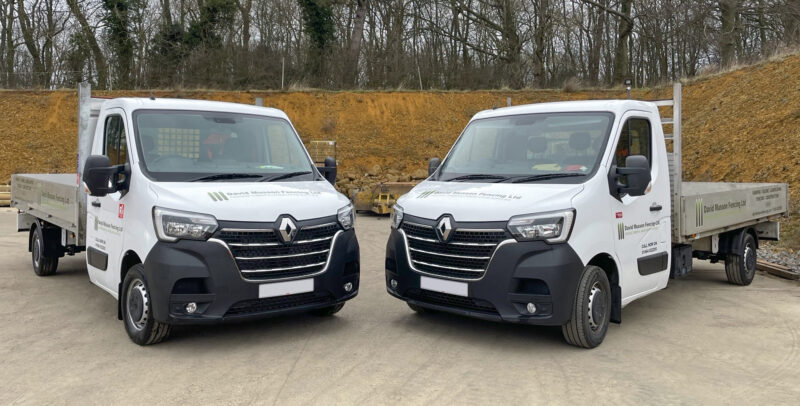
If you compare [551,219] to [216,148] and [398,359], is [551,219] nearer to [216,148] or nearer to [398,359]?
[398,359]

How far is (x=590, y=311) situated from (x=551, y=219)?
40.9 inches

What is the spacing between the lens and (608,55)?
42.5 meters

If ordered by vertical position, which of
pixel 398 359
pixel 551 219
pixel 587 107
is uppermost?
pixel 587 107

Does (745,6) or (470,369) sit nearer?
(470,369)

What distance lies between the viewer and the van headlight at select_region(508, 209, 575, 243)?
5547mm

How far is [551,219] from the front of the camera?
18.2ft

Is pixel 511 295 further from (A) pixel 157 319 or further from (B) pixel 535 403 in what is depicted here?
(A) pixel 157 319

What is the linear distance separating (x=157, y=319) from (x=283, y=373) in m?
1.26

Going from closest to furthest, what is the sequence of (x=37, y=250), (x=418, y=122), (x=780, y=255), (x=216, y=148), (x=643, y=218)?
(x=643, y=218) → (x=216, y=148) → (x=37, y=250) → (x=780, y=255) → (x=418, y=122)

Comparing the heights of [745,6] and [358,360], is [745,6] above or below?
above

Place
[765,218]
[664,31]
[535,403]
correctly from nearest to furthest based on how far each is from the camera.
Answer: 1. [535,403]
2. [765,218]
3. [664,31]

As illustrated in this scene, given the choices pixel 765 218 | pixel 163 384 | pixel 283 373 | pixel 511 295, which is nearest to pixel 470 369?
pixel 511 295

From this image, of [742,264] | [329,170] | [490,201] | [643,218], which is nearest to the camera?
[490,201]

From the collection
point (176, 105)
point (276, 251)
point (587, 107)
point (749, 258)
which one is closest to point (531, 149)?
point (587, 107)
